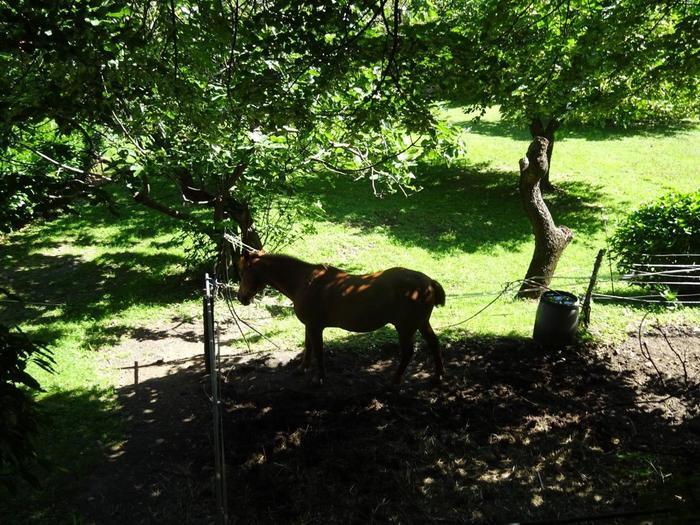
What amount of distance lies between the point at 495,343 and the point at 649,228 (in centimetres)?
498

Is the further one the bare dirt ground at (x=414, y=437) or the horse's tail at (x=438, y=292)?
the horse's tail at (x=438, y=292)

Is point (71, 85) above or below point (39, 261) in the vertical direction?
above

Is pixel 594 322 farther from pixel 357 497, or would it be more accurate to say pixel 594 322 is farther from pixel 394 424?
pixel 357 497

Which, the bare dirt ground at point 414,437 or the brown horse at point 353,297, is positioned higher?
the brown horse at point 353,297

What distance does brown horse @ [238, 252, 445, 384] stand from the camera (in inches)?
230

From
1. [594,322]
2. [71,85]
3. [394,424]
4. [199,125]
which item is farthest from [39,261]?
[594,322]

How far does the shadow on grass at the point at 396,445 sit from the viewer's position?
4188 millimetres

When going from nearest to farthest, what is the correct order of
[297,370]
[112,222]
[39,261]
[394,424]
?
[394,424], [297,370], [39,261], [112,222]

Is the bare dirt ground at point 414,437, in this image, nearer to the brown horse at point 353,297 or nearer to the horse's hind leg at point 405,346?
the horse's hind leg at point 405,346

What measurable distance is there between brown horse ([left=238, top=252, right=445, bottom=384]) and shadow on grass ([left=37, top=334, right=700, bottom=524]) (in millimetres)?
671

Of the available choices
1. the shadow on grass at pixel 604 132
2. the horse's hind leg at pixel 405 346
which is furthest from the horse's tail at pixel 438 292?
the shadow on grass at pixel 604 132

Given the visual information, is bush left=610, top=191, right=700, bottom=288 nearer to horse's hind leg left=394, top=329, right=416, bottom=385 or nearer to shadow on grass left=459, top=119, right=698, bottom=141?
horse's hind leg left=394, top=329, right=416, bottom=385

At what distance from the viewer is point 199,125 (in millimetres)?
6031

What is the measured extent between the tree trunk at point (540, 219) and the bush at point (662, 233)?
1.76 m
